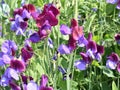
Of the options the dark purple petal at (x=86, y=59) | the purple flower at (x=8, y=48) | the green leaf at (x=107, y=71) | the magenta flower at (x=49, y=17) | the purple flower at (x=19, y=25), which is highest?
the magenta flower at (x=49, y=17)

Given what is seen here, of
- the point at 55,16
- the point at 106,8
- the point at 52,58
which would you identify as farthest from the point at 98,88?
the point at 106,8

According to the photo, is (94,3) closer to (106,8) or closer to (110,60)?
(106,8)

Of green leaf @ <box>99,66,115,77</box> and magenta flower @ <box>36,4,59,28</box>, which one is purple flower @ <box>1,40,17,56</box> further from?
green leaf @ <box>99,66,115,77</box>

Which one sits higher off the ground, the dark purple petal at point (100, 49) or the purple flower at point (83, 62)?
the dark purple petal at point (100, 49)

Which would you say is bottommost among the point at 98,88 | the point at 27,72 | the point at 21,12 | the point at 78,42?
the point at 98,88

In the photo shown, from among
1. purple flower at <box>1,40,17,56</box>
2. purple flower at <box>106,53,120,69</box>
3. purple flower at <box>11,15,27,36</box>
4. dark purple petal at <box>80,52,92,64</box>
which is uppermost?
purple flower at <box>11,15,27,36</box>

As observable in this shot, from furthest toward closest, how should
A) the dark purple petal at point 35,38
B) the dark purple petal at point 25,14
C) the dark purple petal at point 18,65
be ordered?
the dark purple petal at point 25,14, the dark purple petal at point 35,38, the dark purple petal at point 18,65

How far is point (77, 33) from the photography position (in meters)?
1.41

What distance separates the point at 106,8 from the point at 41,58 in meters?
0.82

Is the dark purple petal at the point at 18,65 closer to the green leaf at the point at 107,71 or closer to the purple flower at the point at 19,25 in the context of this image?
the purple flower at the point at 19,25

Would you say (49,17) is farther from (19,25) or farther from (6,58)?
(19,25)

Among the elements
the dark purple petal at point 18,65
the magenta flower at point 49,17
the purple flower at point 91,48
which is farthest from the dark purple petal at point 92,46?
the dark purple petal at point 18,65

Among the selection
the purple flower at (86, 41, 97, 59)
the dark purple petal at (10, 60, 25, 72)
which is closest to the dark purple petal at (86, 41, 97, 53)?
the purple flower at (86, 41, 97, 59)

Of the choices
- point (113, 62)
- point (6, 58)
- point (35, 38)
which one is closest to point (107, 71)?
point (113, 62)
